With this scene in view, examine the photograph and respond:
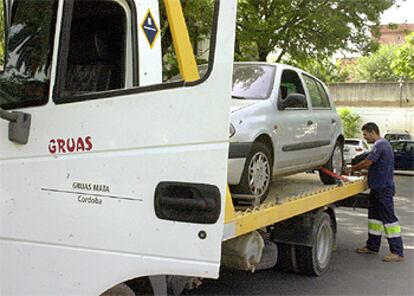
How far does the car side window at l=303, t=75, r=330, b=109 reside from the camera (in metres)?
6.55

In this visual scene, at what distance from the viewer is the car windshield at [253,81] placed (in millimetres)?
5270

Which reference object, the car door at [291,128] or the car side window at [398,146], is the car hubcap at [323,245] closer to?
the car door at [291,128]

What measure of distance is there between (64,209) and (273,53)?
14792mm

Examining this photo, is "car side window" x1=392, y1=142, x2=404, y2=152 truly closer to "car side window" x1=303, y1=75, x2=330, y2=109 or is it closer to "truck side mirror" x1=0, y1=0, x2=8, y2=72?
"car side window" x1=303, y1=75, x2=330, y2=109

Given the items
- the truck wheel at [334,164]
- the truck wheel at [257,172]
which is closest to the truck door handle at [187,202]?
the truck wheel at [257,172]

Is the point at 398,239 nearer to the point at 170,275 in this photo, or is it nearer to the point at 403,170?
the point at 170,275

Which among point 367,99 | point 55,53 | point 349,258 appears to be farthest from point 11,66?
point 367,99

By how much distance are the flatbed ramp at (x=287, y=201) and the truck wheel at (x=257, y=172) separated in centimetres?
14

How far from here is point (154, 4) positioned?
3.10m

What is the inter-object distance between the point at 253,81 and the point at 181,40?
2.79 metres

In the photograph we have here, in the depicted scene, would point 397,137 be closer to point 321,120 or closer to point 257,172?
point 321,120

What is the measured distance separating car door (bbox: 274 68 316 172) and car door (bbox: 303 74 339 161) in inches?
6.5

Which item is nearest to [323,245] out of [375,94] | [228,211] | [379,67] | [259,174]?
[259,174]

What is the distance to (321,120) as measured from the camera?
6520 mm
